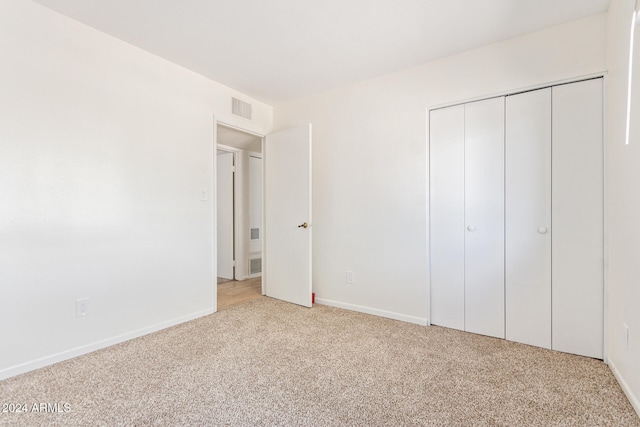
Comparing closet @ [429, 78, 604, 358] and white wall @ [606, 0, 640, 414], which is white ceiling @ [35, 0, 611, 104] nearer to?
white wall @ [606, 0, 640, 414]

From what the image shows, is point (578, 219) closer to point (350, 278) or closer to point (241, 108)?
point (350, 278)

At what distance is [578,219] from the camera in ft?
6.89

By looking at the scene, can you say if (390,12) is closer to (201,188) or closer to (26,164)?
(201,188)

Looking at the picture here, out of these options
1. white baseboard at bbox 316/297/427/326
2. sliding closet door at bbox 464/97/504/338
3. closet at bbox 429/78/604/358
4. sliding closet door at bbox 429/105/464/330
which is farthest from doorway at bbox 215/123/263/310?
sliding closet door at bbox 464/97/504/338

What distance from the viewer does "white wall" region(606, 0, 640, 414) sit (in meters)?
1.53

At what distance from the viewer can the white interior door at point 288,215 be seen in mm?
3264

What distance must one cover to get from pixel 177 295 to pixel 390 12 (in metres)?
2.83

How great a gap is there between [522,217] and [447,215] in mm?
548

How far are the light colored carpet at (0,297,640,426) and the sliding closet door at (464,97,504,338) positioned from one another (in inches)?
8.4

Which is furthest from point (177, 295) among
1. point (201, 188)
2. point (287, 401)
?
point (287, 401)

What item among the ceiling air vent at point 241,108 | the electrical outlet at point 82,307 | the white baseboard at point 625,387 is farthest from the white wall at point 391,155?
the electrical outlet at point 82,307

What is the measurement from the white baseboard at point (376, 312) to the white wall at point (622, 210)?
1.28 m

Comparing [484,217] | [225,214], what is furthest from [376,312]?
[225,214]

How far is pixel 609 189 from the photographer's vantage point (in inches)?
77.2
